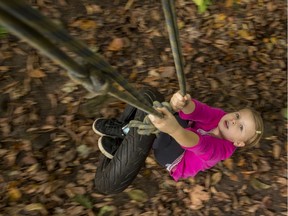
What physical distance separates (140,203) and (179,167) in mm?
606

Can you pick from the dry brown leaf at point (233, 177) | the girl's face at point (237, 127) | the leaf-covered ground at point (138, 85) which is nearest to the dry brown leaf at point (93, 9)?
the leaf-covered ground at point (138, 85)

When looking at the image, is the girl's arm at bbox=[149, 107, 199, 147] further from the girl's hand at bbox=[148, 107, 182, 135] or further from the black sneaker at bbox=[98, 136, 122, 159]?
the black sneaker at bbox=[98, 136, 122, 159]

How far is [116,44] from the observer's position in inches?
119

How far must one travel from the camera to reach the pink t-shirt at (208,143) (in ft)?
6.91

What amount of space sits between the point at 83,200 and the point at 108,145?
47 centimetres

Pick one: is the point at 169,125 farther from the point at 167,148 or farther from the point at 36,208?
the point at 36,208

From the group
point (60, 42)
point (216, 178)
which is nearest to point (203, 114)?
point (216, 178)

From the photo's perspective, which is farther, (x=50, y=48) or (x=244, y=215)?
(x=244, y=215)

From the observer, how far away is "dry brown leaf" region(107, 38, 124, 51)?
3010 millimetres

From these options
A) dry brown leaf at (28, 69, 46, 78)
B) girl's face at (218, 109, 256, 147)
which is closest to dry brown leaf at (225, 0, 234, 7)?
girl's face at (218, 109, 256, 147)

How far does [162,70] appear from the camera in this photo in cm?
313

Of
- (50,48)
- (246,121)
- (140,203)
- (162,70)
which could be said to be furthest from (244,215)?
(50,48)

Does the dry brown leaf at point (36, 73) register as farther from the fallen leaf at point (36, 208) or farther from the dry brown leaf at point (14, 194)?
the fallen leaf at point (36, 208)

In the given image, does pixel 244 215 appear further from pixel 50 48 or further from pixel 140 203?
pixel 50 48
